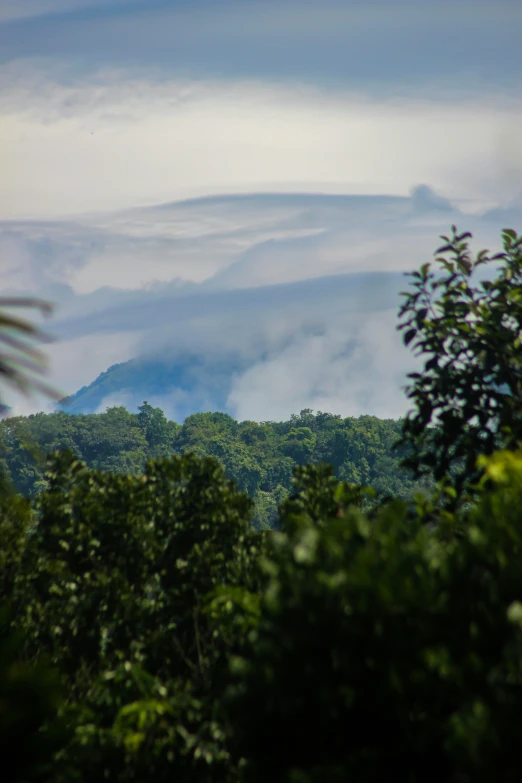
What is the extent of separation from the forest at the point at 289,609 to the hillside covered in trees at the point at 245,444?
329 feet

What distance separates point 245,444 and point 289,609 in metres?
132

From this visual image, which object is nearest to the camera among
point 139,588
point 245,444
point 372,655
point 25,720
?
point 372,655

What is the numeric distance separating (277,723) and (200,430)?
136 meters

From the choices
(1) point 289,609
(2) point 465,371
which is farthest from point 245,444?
(1) point 289,609

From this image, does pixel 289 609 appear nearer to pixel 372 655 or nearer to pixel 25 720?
pixel 372 655

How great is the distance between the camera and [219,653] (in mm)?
5980

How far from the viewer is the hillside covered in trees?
4611 inches

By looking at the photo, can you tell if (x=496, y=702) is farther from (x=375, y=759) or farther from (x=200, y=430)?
(x=200, y=430)

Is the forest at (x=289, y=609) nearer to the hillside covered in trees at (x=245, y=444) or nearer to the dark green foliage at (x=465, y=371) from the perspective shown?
the dark green foliage at (x=465, y=371)

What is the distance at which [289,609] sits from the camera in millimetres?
3516

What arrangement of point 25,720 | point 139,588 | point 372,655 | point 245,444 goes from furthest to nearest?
point 245,444 < point 139,588 < point 25,720 < point 372,655

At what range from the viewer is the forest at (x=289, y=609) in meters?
3.43

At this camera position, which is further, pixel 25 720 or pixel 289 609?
pixel 25 720

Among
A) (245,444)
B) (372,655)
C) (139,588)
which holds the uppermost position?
(245,444)
